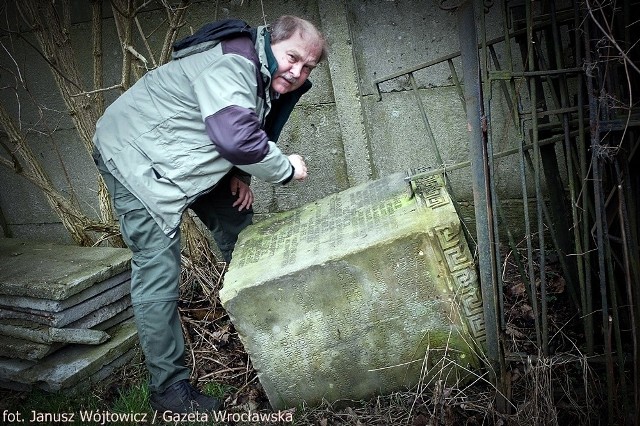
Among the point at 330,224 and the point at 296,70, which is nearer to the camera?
the point at 296,70

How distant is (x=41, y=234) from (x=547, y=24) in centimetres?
452

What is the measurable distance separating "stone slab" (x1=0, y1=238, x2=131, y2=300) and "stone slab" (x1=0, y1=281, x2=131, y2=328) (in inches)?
4.2

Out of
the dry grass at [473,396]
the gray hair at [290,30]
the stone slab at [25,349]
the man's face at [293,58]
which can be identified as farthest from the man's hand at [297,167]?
the stone slab at [25,349]

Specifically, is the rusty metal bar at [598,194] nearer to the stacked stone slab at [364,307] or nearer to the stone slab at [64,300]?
the stacked stone slab at [364,307]

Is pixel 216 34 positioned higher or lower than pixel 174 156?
higher

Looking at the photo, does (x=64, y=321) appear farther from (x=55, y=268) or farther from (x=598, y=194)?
(x=598, y=194)

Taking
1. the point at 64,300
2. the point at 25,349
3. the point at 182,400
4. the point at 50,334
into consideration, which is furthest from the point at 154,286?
the point at 25,349

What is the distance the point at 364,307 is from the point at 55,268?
2053mm

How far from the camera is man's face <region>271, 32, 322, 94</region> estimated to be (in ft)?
9.85

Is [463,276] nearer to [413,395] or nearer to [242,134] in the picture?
[413,395]

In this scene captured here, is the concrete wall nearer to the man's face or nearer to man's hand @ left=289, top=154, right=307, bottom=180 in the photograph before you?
the man's face

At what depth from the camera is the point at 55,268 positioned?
374cm

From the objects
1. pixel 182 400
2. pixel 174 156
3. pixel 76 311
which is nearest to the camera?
pixel 174 156

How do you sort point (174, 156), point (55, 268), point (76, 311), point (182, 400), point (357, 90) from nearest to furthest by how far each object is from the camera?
point (174, 156) < point (182, 400) < point (76, 311) < point (55, 268) < point (357, 90)
